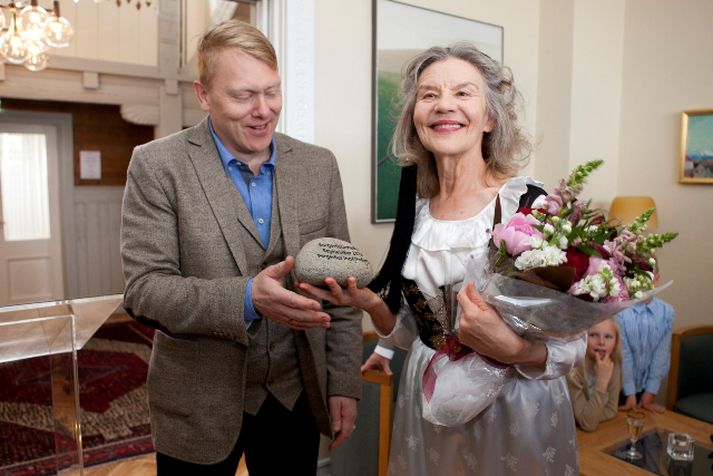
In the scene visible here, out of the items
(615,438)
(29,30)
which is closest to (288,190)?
(615,438)

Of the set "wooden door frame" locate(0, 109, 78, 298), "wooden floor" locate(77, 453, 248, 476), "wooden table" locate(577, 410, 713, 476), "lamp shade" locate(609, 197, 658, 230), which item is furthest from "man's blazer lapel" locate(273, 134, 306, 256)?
"wooden door frame" locate(0, 109, 78, 298)

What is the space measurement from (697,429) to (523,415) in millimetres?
1904

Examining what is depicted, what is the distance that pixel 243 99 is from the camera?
4.38ft

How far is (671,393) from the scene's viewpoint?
3.29 metres

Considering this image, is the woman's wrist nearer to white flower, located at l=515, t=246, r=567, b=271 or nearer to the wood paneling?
white flower, located at l=515, t=246, r=567, b=271

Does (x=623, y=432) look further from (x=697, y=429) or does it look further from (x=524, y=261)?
(x=524, y=261)

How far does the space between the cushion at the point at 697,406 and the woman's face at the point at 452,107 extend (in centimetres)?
262

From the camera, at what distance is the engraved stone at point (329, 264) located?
46.7 inches

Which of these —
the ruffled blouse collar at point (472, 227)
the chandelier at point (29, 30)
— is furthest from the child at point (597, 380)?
the chandelier at point (29, 30)

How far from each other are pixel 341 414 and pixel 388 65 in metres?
1.99

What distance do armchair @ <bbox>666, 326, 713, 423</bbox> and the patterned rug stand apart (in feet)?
9.98

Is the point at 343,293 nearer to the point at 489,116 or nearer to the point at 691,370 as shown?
the point at 489,116

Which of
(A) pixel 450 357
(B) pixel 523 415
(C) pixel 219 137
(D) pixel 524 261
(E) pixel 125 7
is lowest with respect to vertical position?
(B) pixel 523 415

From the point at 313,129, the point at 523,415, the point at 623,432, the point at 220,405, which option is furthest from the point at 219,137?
the point at 623,432
